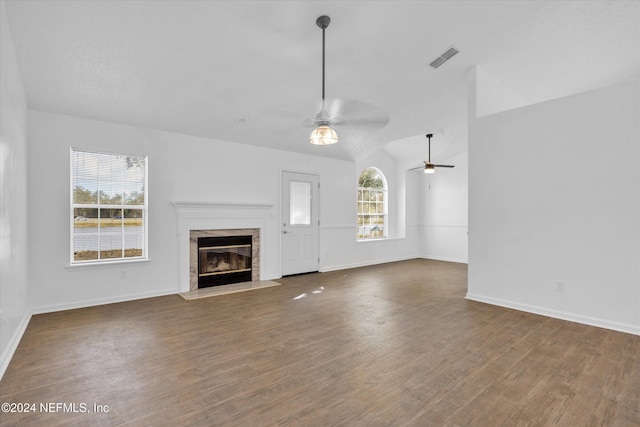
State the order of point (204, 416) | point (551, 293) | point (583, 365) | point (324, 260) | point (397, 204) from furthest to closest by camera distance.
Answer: point (397, 204) < point (324, 260) < point (551, 293) < point (583, 365) < point (204, 416)

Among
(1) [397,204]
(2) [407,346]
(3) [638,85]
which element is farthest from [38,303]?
(1) [397,204]

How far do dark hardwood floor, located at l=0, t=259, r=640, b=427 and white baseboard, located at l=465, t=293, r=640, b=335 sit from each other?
129mm

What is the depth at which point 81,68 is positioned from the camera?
341 centimetres

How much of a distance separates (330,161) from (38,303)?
5593mm

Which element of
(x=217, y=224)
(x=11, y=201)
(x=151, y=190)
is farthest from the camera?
(x=217, y=224)

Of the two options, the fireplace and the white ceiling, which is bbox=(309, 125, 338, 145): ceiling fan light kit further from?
the fireplace

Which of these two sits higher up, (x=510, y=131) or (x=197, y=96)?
(x=197, y=96)

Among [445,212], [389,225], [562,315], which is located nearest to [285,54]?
[562,315]

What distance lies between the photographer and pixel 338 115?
516 centimetres

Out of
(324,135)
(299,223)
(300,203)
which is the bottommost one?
(299,223)

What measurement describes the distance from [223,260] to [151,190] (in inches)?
67.3

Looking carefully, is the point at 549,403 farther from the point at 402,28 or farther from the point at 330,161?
the point at 330,161

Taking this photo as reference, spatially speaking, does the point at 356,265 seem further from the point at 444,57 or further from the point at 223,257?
the point at 444,57

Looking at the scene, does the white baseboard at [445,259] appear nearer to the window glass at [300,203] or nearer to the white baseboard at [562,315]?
the white baseboard at [562,315]
